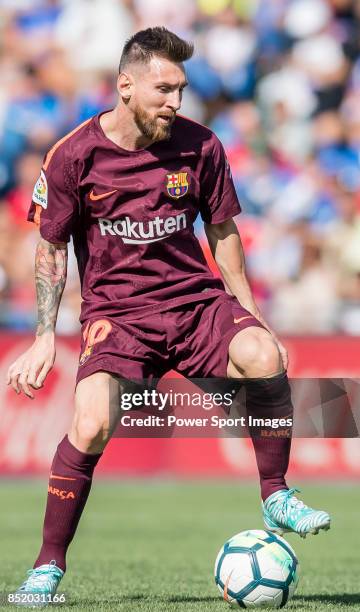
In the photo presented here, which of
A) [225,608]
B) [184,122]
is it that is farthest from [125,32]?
[225,608]

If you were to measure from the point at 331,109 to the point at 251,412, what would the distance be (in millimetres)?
9949

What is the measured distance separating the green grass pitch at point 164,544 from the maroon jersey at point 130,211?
1.41m

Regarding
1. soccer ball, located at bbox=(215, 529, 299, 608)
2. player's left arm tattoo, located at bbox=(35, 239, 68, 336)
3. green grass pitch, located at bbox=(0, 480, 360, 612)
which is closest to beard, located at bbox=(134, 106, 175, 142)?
player's left arm tattoo, located at bbox=(35, 239, 68, 336)

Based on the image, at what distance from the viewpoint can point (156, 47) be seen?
5.39 metres

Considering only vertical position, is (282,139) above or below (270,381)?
above

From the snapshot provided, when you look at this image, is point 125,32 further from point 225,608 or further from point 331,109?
point 225,608

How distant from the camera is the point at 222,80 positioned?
15.2 m

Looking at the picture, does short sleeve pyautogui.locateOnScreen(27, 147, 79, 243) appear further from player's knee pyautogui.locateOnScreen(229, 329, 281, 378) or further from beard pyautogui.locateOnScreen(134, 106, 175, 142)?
player's knee pyautogui.locateOnScreen(229, 329, 281, 378)

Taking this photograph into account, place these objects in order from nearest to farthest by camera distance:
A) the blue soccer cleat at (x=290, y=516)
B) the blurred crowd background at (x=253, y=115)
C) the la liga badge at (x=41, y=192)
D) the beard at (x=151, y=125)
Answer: the blue soccer cleat at (x=290, y=516), the beard at (x=151, y=125), the la liga badge at (x=41, y=192), the blurred crowd background at (x=253, y=115)

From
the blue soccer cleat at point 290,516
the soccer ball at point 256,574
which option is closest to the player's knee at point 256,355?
the blue soccer cleat at point 290,516

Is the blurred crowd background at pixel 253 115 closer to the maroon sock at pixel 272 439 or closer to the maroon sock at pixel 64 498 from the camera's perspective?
the maroon sock at pixel 272 439

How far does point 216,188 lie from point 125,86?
66cm

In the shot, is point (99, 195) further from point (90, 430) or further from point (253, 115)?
point (253, 115)

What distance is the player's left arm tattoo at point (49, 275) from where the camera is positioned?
5613 mm
